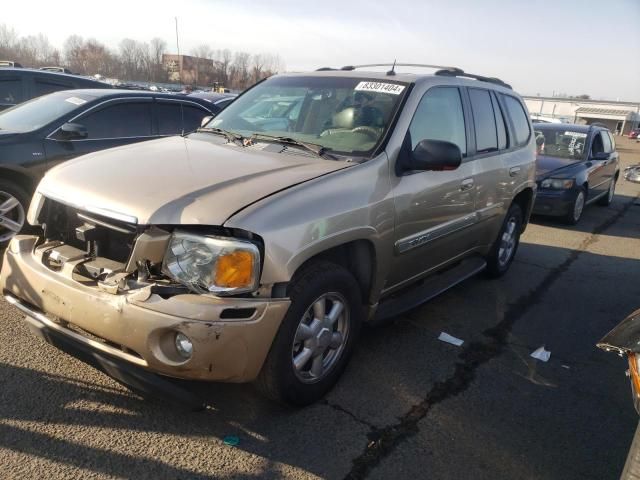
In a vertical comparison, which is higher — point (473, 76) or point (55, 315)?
point (473, 76)

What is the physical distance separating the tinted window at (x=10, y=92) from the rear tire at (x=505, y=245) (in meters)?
6.98

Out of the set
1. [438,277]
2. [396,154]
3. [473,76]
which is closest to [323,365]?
[396,154]

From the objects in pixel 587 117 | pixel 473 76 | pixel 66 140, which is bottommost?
pixel 587 117

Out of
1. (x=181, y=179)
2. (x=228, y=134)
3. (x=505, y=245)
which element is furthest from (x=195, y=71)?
(x=181, y=179)

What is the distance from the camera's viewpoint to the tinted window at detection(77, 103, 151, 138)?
5820 millimetres

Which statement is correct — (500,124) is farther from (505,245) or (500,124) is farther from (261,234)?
(261,234)

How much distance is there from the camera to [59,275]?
272 centimetres

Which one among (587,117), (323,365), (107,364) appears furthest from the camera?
(587,117)

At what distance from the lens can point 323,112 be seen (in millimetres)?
3768

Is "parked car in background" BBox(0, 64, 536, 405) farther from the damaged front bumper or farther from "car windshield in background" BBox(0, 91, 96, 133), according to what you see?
"car windshield in background" BBox(0, 91, 96, 133)

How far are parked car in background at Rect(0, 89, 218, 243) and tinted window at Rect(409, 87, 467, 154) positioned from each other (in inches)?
142

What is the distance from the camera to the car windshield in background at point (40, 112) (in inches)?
217

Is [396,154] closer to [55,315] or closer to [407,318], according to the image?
[407,318]

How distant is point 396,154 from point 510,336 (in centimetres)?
197
